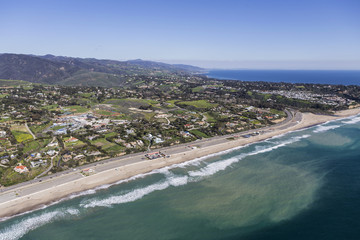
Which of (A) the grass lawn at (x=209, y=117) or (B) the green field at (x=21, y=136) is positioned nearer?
(B) the green field at (x=21, y=136)

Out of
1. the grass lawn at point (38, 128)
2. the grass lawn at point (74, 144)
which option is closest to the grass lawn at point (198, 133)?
the grass lawn at point (74, 144)

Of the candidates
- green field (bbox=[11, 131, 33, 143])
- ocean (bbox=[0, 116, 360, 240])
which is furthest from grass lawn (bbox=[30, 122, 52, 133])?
ocean (bbox=[0, 116, 360, 240])

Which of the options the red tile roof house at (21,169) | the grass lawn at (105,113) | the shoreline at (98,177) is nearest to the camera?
the shoreline at (98,177)

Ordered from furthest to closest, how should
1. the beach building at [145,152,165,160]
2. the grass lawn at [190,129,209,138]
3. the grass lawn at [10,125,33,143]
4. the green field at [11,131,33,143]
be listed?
the grass lawn at [190,129,209,138] → the grass lawn at [10,125,33,143] → the green field at [11,131,33,143] → the beach building at [145,152,165,160]

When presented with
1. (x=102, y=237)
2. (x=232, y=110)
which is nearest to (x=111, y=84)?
(x=232, y=110)

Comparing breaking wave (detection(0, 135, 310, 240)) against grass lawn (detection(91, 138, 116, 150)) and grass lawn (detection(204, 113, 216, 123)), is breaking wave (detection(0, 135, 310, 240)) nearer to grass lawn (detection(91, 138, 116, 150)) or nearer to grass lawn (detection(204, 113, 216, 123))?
grass lawn (detection(91, 138, 116, 150))

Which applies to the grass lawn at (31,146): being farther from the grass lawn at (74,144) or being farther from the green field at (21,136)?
the grass lawn at (74,144)

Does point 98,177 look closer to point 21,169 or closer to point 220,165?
point 21,169

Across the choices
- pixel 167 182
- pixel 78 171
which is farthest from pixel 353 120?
pixel 78 171
